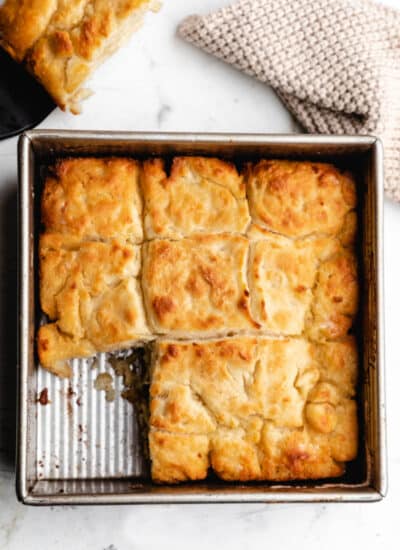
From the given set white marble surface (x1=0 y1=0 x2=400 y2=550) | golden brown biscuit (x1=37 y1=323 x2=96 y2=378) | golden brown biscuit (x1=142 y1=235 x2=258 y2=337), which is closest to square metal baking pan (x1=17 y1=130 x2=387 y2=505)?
golden brown biscuit (x1=37 y1=323 x2=96 y2=378)

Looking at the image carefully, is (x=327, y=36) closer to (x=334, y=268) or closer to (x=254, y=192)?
(x=254, y=192)

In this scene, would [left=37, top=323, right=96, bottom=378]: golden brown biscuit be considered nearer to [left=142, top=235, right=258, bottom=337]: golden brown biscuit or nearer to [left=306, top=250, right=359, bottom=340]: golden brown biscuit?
[left=142, top=235, right=258, bottom=337]: golden brown biscuit

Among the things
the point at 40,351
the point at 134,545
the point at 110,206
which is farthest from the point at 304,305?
the point at 134,545

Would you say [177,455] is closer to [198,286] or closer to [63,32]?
[198,286]

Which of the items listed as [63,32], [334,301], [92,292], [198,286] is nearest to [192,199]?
[198,286]

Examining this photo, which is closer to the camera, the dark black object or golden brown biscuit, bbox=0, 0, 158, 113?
golden brown biscuit, bbox=0, 0, 158, 113

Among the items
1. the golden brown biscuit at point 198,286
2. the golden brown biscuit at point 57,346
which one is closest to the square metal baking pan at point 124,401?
the golden brown biscuit at point 57,346
